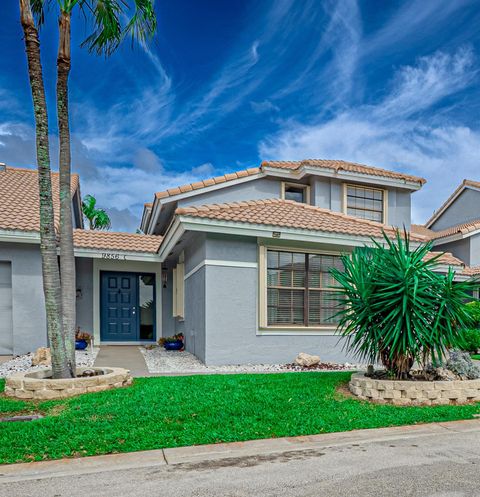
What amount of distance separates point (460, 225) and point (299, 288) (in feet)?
55.9

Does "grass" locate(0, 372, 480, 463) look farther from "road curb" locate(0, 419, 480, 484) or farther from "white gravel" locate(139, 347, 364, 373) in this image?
"white gravel" locate(139, 347, 364, 373)

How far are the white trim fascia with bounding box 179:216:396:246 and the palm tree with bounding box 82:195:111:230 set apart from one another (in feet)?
102

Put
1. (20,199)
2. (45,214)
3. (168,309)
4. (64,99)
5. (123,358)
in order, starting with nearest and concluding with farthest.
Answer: (45,214) < (64,99) < (123,358) < (20,199) < (168,309)

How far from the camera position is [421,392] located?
7082mm

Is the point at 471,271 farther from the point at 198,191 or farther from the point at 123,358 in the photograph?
the point at 123,358

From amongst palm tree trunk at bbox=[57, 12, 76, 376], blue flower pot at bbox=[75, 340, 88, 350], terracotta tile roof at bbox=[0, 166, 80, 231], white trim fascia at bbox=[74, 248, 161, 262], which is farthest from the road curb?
white trim fascia at bbox=[74, 248, 161, 262]

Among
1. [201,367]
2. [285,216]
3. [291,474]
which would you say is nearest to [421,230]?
[285,216]

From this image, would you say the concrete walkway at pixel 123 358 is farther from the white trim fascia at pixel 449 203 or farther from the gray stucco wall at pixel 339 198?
the white trim fascia at pixel 449 203

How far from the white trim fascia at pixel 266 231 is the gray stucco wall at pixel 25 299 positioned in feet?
16.0

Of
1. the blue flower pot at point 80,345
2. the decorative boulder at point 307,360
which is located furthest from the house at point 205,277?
the blue flower pot at point 80,345

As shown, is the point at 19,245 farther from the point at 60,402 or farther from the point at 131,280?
the point at 60,402

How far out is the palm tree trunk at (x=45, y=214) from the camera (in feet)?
25.1

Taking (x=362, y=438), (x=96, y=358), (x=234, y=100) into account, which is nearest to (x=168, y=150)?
(x=234, y=100)

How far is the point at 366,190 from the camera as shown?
57.5 feet
